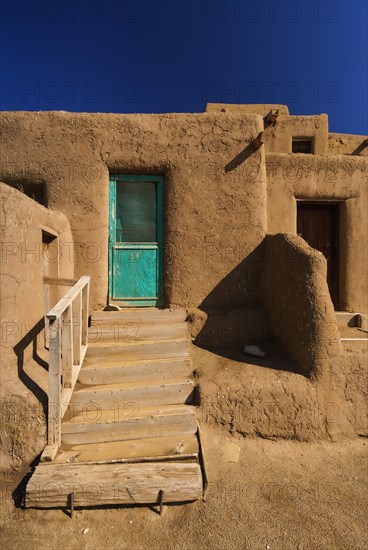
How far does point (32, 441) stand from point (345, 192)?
6.55m

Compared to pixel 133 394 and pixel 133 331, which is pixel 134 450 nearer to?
pixel 133 394

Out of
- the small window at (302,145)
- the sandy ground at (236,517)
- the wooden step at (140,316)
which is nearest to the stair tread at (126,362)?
the wooden step at (140,316)

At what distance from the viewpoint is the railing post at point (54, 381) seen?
106 inches

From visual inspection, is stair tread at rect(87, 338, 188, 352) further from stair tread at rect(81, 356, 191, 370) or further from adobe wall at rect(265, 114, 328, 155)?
adobe wall at rect(265, 114, 328, 155)

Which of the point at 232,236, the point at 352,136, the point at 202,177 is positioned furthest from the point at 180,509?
the point at 352,136

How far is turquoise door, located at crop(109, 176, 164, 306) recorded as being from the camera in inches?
200

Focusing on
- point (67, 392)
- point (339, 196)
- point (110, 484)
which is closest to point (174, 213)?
point (67, 392)

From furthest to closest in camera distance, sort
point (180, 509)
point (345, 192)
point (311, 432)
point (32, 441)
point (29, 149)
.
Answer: point (345, 192)
point (29, 149)
point (311, 432)
point (32, 441)
point (180, 509)

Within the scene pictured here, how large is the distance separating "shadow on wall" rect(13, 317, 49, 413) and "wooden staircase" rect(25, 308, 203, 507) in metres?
0.41

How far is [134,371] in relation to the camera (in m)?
3.55

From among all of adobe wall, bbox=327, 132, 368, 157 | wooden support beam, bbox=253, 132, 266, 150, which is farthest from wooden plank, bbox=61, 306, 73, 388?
adobe wall, bbox=327, 132, 368, 157

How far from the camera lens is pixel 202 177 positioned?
16.2 feet

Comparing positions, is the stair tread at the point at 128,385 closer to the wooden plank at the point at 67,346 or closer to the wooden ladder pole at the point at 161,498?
the wooden plank at the point at 67,346

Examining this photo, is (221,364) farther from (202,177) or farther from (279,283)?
(202,177)
